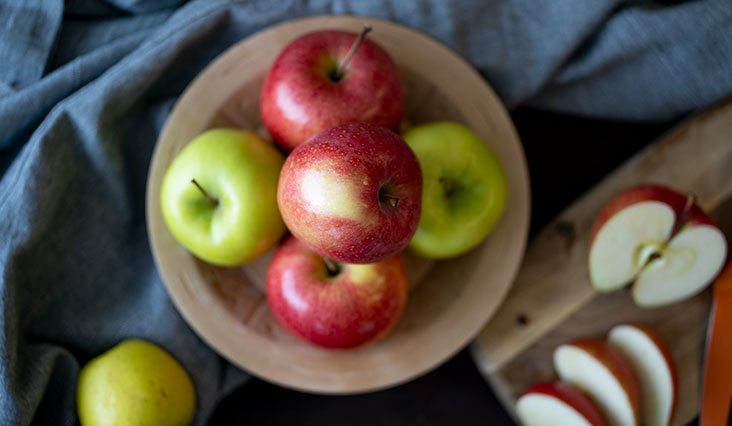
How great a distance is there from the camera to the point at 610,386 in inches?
39.6

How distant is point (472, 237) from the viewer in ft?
2.99

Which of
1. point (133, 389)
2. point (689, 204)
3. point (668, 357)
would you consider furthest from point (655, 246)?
point (133, 389)

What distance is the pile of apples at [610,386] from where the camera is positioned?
100 centimetres

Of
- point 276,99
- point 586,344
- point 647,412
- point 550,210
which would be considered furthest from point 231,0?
point 647,412

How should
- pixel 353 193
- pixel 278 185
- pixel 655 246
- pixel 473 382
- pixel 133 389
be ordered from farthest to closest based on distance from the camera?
1. pixel 473 382
2. pixel 655 246
3. pixel 133 389
4. pixel 278 185
5. pixel 353 193

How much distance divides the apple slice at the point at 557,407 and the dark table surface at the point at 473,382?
0.11 meters

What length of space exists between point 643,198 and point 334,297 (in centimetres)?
53

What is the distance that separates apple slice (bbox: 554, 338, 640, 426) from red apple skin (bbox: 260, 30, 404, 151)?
0.50 meters

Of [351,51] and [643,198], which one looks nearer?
[351,51]

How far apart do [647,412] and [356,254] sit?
0.65 metres

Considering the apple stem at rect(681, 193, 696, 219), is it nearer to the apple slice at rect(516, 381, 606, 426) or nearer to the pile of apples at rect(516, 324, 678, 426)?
the pile of apples at rect(516, 324, 678, 426)

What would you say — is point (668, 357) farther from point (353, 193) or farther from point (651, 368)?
point (353, 193)

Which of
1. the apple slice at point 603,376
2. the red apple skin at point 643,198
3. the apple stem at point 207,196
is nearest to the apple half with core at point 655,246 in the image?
the red apple skin at point 643,198

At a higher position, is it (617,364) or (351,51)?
(351,51)
